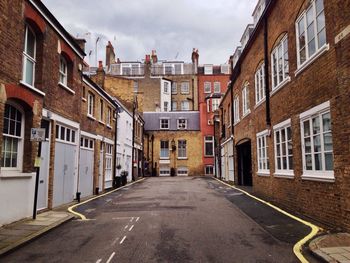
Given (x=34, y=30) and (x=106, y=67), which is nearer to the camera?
(x=34, y=30)

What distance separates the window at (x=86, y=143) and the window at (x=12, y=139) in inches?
235

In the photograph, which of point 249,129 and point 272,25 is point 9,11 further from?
point 249,129

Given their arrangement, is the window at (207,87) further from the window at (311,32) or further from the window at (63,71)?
the window at (311,32)

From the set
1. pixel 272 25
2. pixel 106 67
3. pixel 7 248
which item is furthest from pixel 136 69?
pixel 7 248

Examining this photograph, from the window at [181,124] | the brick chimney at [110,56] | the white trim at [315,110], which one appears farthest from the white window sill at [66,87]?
the brick chimney at [110,56]

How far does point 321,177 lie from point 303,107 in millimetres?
2400

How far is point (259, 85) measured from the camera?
16641mm

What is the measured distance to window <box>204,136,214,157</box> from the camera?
45.0 meters

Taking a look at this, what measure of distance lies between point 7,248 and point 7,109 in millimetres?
4387

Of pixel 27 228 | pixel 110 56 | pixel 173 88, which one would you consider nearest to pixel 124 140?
pixel 27 228

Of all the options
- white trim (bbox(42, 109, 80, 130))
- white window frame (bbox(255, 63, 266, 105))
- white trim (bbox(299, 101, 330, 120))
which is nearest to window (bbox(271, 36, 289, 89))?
white window frame (bbox(255, 63, 266, 105))

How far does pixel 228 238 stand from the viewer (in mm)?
7695

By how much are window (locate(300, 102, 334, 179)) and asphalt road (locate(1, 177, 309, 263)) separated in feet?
5.55

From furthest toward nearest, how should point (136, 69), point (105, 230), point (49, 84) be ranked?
point (136, 69)
point (49, 84)
point (105, 230)
